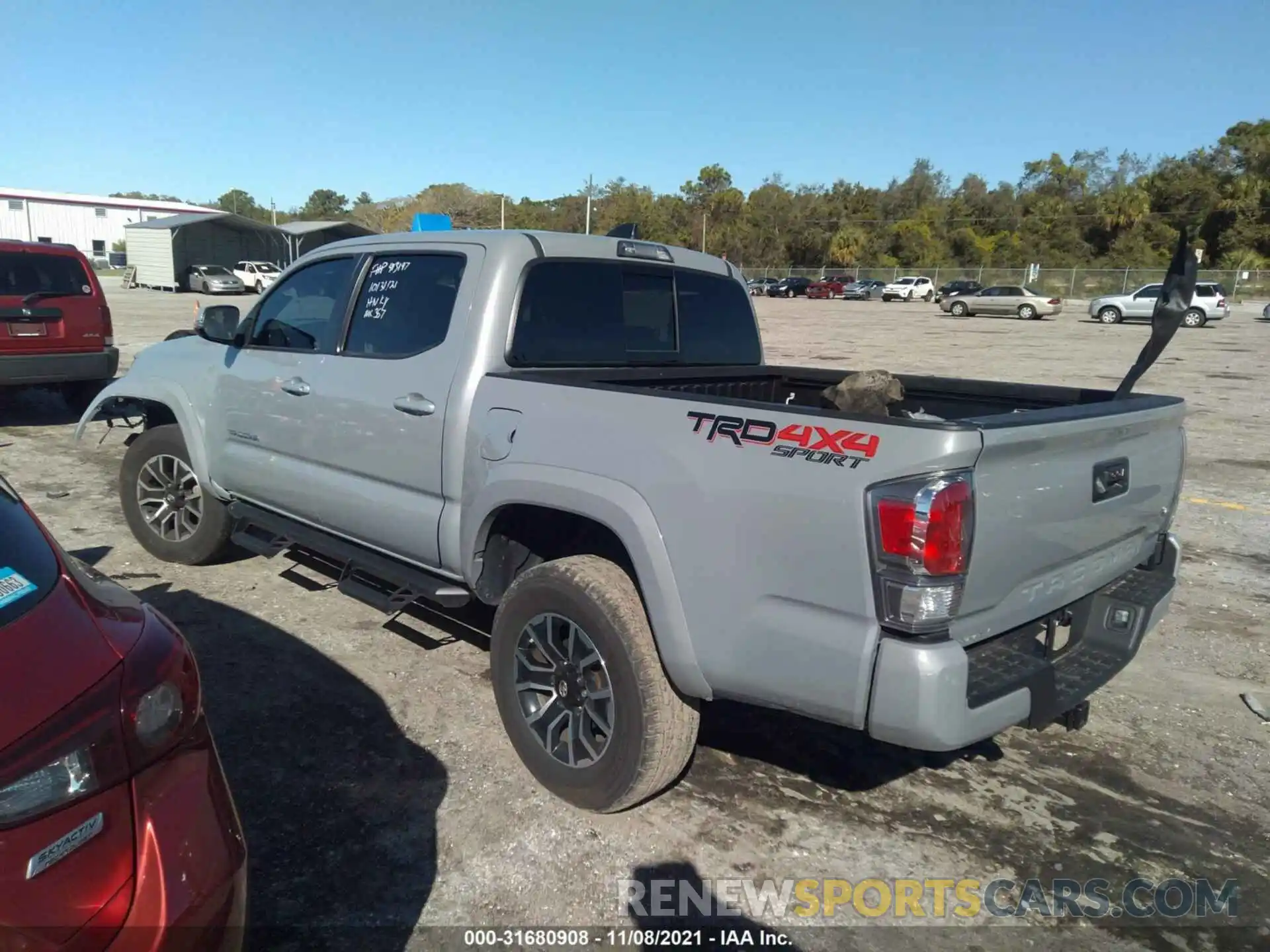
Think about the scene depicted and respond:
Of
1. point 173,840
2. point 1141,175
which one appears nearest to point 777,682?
point 173,840

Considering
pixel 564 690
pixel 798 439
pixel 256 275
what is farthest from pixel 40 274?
pixel 256 275

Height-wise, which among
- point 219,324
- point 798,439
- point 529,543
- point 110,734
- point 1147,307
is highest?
point 1147,307

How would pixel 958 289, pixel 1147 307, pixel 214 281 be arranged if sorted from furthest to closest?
pixel 958 289 < pixel 214 281 < pixel 1147 307

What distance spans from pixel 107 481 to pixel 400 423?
5.07 meters

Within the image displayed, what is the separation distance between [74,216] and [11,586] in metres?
94.5

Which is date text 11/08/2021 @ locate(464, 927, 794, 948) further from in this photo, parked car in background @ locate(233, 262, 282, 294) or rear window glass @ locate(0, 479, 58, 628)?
parked car in background @ locate(233, 262, 282, 294)

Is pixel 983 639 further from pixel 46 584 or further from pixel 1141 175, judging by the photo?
pixel 1141 175

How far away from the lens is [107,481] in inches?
288

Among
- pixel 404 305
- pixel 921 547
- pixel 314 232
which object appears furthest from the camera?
pixel 314 232

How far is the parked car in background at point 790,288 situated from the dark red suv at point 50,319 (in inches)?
2165

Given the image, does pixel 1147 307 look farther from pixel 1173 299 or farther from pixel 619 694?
pixel 619 694

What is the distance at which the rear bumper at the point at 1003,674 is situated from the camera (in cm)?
220

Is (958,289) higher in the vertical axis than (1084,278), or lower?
lower

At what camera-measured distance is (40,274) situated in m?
9.08
